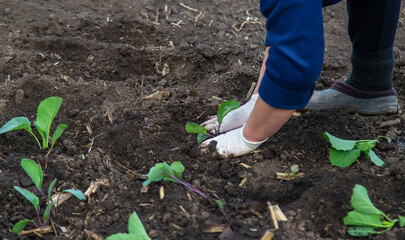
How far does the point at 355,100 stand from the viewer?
8.28 feet

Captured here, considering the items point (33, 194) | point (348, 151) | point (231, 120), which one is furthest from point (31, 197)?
point (348, 151)

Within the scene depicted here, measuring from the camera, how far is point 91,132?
7.45 feet

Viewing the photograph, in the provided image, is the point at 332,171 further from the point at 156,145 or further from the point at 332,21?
the point at 332,21

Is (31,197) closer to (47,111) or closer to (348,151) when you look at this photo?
(47,111)

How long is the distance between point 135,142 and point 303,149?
87 cm

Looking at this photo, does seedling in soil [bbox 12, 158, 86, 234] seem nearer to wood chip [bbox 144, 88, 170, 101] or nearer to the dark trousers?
wood chip [bbox 144, 88, 170, 101]

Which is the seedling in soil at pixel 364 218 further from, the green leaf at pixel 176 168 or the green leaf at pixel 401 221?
the green leaf at pixel 176 168

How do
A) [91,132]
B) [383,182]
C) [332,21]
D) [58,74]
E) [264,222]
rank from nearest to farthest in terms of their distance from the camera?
[264,222] < [383,182] < [91,132] < [58,74] < [332,21]

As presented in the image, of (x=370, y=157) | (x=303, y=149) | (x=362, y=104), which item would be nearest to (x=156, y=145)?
(x=303, y=149)

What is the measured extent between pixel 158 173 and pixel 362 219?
807 millimetres

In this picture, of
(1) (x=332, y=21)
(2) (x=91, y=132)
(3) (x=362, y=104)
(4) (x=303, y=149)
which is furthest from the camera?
(1) (x=332, y=21)

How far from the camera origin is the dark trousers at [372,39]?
2186mm

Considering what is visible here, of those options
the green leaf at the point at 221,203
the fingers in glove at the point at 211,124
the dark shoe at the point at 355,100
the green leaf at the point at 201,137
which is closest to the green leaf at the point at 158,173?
the green leaf at the point at 221,203

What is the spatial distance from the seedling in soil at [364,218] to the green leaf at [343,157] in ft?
1.17
